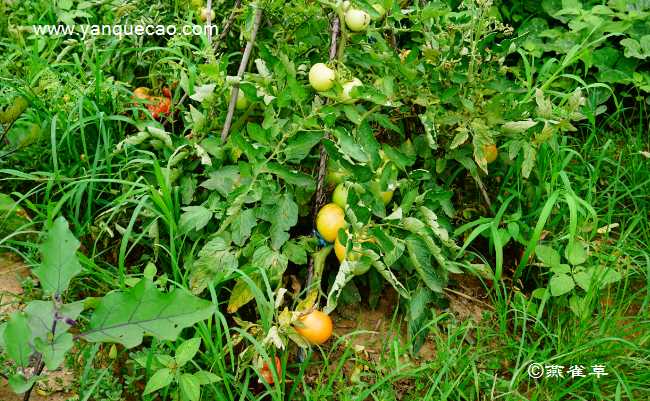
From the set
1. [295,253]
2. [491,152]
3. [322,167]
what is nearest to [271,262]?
[295,253]

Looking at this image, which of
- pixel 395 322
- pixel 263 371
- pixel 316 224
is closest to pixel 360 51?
pixel 316 224

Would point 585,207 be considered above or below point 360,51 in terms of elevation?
below

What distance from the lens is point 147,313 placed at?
1.45 metres

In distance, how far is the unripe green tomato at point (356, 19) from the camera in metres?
1.91

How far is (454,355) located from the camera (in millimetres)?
1895

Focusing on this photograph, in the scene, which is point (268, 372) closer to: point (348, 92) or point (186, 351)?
point (186, 351)

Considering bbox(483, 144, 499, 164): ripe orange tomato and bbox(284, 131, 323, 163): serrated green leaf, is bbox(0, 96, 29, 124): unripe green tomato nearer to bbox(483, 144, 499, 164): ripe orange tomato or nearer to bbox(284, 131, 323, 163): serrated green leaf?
bbox(284, 131, 323, 163): serrated green leaf

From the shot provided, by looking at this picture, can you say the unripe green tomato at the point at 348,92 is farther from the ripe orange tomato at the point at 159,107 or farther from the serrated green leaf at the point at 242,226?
the ripe orange tomato at the point at 159,107

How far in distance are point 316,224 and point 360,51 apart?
1.74ft

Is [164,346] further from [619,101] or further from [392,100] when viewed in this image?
[619,101]

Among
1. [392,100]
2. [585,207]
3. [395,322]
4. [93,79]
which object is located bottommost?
[395,322]

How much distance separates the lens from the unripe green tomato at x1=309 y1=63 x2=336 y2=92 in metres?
1.88

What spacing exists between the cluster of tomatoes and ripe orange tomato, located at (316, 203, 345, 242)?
82 centimetres

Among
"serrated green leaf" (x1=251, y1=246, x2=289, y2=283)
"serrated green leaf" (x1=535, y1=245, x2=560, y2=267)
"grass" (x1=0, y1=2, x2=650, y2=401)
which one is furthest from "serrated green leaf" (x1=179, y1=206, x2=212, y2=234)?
"serrated green leaf" (x1=535, y1=245, x2=560, y2=267)
